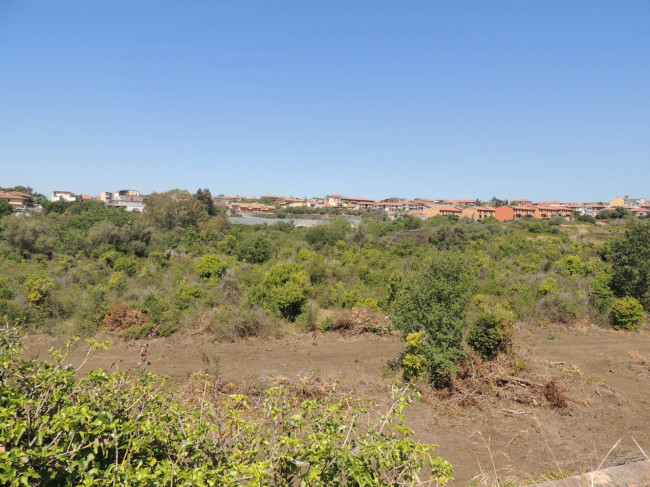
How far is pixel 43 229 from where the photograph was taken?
70.3ft

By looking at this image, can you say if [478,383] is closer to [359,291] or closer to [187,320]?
[359,291]

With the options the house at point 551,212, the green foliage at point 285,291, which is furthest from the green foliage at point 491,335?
the house at point 551,212

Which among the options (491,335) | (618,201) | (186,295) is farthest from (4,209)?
(618,201)

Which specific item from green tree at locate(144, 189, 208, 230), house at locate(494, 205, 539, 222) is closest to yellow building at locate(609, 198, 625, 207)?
house at locate(494, 205, 539, 222)

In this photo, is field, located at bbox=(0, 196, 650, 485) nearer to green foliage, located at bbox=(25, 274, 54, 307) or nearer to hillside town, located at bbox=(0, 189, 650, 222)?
green foliage, located at bbox=(25, 274, 54, 307)

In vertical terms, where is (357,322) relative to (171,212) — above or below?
below

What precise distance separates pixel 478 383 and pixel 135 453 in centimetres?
813

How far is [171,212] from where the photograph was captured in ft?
98.6

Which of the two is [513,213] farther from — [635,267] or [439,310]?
[439,310]

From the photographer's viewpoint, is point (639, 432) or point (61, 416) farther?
point (639, 432)

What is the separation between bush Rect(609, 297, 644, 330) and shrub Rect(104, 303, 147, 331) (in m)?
17.8

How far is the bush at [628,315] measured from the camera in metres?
13.8

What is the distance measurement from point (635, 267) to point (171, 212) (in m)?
30.1

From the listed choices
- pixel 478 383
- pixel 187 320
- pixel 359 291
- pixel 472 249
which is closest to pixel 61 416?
pixel 478 383
